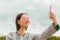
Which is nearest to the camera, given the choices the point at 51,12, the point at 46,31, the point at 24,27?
the point at 51,12

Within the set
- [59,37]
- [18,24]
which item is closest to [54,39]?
[59,37]

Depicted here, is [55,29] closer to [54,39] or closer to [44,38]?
[44,38]

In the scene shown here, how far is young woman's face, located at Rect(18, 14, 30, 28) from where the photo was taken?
455 centimetres

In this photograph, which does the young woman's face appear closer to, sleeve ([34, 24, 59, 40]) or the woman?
the woman

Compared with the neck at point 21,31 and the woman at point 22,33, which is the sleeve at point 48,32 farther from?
the neck at point 21,31

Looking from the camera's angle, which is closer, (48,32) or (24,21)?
(48,32)

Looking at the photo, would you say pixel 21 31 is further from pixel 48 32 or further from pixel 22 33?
pixel 48 32

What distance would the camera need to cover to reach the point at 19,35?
4.64 m

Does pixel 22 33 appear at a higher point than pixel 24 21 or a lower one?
lower

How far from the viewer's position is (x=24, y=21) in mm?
4590

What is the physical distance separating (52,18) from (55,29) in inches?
9.7

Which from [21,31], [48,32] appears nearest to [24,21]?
[21,31]

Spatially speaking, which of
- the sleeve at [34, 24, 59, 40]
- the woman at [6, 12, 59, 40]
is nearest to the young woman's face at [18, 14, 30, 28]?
the woman at [6, 12, 59, 40]

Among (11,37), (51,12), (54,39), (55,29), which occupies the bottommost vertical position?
(54,39)
